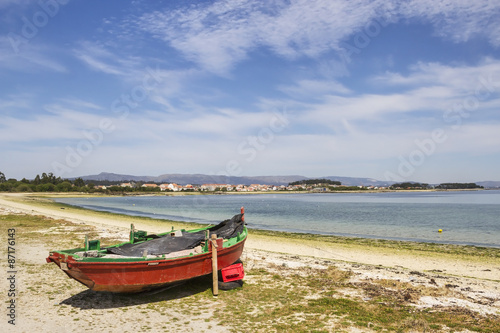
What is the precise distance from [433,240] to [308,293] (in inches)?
754

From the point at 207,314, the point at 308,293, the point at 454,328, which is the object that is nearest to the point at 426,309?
the point at 454,328

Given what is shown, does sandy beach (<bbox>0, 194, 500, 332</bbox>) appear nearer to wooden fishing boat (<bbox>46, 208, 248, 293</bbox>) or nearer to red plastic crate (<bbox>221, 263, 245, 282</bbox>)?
red plastic crate (<bbox>221, 263, 245, 282</bbox>)

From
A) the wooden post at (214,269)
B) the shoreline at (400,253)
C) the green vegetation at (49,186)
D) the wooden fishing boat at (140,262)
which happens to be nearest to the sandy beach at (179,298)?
the shoreline at (400,253)

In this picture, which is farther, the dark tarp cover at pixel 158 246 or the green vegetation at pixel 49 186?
the green vegetation at pixel 49 186

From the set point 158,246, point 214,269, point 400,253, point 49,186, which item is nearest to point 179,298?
point 214,269

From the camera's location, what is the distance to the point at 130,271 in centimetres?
857

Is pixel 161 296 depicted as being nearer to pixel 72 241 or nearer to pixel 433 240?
pixel 72 241

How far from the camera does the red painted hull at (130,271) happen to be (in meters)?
8.14

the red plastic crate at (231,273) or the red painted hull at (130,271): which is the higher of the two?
the red painted hull at (130,271)

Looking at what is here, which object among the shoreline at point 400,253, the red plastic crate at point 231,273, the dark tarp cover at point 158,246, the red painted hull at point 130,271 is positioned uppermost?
the dark tarp cover at point 158,246

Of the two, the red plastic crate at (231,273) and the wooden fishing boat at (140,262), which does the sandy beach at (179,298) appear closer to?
the red plastic crate at (231,273)

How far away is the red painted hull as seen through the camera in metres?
8.14

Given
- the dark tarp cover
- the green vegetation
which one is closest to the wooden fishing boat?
the dark tarp cover

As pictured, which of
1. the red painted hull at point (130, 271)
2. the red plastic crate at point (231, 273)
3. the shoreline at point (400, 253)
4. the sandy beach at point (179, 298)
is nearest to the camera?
the sandy beach at point (179, 298)
